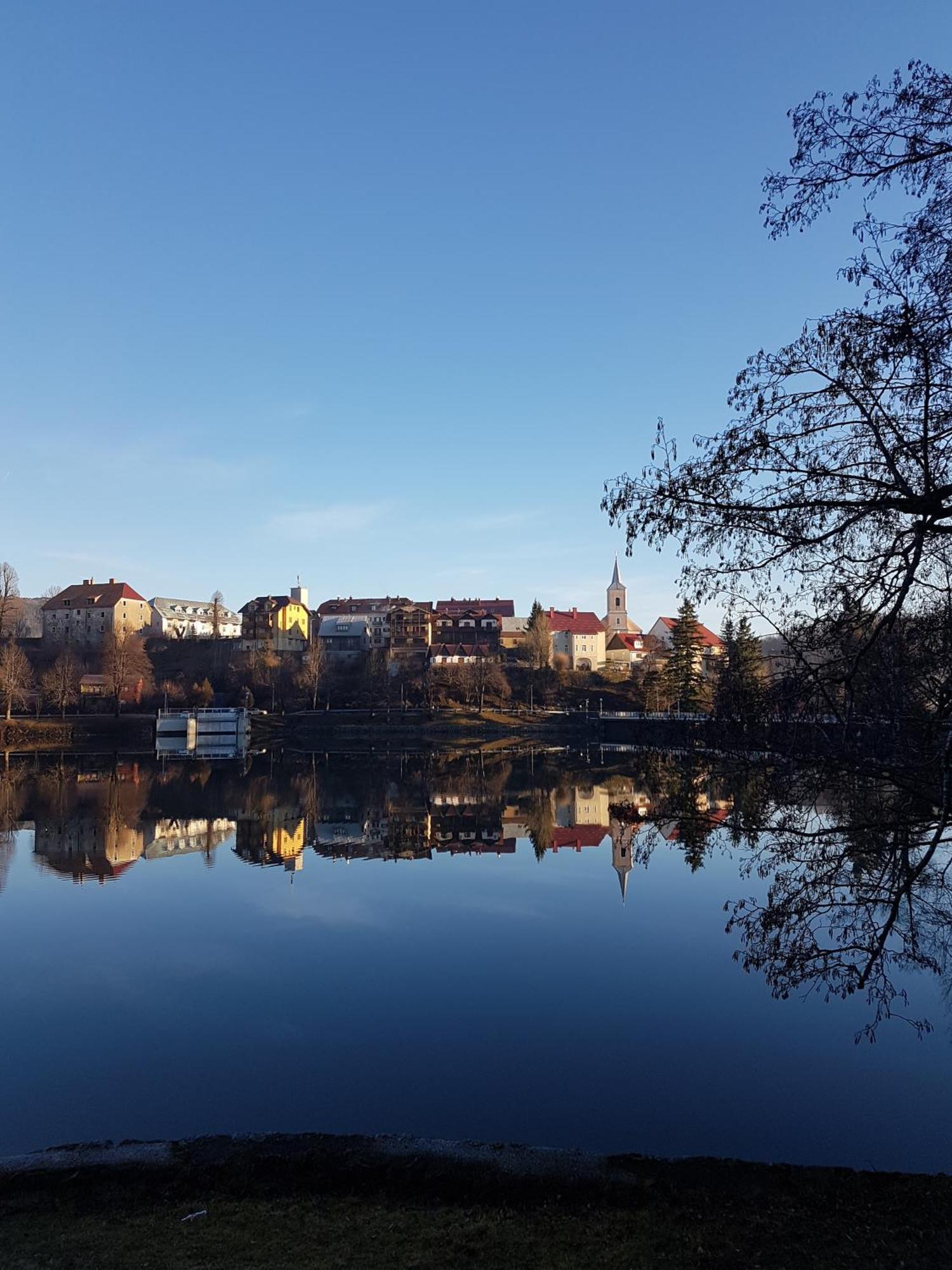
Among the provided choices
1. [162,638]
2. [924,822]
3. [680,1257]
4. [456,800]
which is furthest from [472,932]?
[162,638]

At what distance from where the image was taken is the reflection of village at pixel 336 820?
90.1 ft

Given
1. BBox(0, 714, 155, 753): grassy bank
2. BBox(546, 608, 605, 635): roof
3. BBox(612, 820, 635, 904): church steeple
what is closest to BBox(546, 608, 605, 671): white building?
BBox(546, 608, 605, 635): roof

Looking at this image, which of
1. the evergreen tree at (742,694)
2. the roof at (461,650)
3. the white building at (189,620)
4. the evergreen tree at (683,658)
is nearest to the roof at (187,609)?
the white building at (189,620)

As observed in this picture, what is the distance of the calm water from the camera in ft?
26.5

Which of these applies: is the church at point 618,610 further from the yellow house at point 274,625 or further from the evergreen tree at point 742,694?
the evergreen tree at point 742,694

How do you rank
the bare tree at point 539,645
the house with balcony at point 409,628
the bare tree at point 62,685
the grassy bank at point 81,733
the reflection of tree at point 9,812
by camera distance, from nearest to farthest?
the reflection of tree at point 9,812 → the grassy bank at point 81,733 → the bare tree at point 62,685 → the bare tree at point 539,645 → the house with balcony at point 409,628

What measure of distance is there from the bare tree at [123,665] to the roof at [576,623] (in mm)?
52607

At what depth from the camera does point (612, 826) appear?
106 ft

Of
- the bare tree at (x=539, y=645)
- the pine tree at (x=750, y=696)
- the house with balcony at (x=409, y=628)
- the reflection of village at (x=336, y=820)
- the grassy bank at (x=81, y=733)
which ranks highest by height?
the house with balcony at (x=409, y=628)

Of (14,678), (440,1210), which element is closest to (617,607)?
(14,678)

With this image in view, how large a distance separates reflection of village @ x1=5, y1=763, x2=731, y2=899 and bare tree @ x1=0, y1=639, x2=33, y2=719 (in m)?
27.6

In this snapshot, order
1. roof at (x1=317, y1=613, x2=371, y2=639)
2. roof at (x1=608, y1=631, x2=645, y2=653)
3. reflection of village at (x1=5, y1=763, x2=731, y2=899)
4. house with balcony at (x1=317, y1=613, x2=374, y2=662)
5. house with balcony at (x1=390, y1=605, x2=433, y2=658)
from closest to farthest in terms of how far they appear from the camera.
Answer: reflection of village at (x1=5, y1=763, x2=731, y2=899)
house with balcony at (x1=390, y1=605, x2=433, y2=658)
house with balcony at (x1=317, y1=613, x2=374, y2=662)
roof at (x1=317, y1=613, x2=371, y2=639)
roof at (x1=608, y1=631, x2=645, y2=653)

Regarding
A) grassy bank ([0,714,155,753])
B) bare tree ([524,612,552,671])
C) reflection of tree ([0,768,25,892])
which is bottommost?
reflection of tree ([0,768,25,892])

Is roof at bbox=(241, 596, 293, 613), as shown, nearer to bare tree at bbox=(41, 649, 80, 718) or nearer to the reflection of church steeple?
bare tree at bbox=(41, 649, 80, 718)
